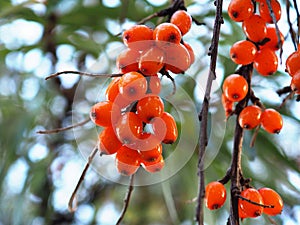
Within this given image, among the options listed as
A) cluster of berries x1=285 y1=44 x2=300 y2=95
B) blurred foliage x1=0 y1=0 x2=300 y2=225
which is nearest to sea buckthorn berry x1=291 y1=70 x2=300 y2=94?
cluster of berries x1=285 y1=44 x2=300 y2=95

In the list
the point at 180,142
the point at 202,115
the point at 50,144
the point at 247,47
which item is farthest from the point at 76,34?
the point at 202,115

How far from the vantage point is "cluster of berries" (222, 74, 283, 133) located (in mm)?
537

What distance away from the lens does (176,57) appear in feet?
1.41

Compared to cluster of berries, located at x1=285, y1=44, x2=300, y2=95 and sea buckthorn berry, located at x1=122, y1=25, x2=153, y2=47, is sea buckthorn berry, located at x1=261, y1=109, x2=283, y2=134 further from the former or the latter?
sea buckthorn berry, located at x1=122, y1=25, x2=153, y2=47

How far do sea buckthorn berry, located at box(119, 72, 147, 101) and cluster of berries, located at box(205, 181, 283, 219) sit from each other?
0.16m

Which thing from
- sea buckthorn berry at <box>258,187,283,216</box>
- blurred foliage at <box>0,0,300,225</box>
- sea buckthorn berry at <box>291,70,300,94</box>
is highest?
sea buckthorn berry at <box>291,70,300,94</box>

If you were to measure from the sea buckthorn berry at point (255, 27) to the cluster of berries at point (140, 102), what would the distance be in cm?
12

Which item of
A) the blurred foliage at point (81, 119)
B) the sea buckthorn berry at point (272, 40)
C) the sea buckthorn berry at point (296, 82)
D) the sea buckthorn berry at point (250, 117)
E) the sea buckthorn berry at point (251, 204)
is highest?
the sea buckthorn berry at point (296, 82)

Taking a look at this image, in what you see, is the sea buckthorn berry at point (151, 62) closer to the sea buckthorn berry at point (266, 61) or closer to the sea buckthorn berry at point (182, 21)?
the sea buckthorn berry at point (182, 21)

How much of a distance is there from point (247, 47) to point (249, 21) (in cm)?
3

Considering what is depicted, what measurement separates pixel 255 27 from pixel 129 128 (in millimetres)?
222

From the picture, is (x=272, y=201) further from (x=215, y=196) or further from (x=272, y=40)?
(x=272, y=40)

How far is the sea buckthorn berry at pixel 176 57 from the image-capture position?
43 cm

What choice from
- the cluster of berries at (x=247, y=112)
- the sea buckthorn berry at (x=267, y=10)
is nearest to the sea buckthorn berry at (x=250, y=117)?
the cluster of berries at (x=247, y=112)
